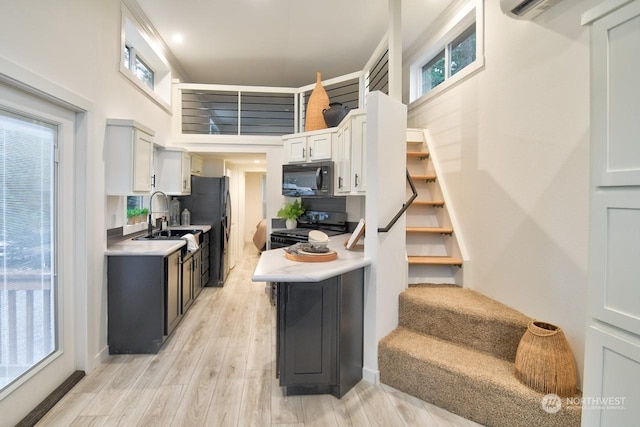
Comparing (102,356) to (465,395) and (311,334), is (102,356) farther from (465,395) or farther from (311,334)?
(465,395)

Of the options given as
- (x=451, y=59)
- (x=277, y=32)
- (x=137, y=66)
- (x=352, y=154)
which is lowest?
A: (x=352, y=154)

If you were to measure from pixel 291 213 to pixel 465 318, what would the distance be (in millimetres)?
2861

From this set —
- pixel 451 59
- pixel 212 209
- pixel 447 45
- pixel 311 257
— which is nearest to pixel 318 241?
pixel 311 257

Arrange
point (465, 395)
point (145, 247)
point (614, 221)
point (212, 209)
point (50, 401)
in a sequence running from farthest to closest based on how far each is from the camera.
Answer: point (212, 209), point (145, 247), point (50, 401), point (465, 395), point (614, 221)

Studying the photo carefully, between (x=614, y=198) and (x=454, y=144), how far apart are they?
6.63ft

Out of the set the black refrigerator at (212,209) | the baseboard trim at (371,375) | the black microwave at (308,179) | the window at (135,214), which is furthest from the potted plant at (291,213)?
the baseboard trim at (371,375)

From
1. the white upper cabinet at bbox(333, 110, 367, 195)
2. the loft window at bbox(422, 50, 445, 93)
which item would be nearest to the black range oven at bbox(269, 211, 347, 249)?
the white upper cabinet at bbox(333, 110, 367, 195)

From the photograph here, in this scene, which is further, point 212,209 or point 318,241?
point 212,209

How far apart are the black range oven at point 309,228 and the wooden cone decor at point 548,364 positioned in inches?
98.7

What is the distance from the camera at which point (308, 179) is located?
398cm

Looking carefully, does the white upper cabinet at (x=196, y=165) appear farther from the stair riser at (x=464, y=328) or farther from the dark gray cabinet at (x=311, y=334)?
the stair riser at (x=464, y=328)

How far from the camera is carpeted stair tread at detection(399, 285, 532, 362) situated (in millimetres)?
2074

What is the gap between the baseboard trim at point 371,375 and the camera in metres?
2.33

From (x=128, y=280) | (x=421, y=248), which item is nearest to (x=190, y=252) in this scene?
(x=128, y=280)
